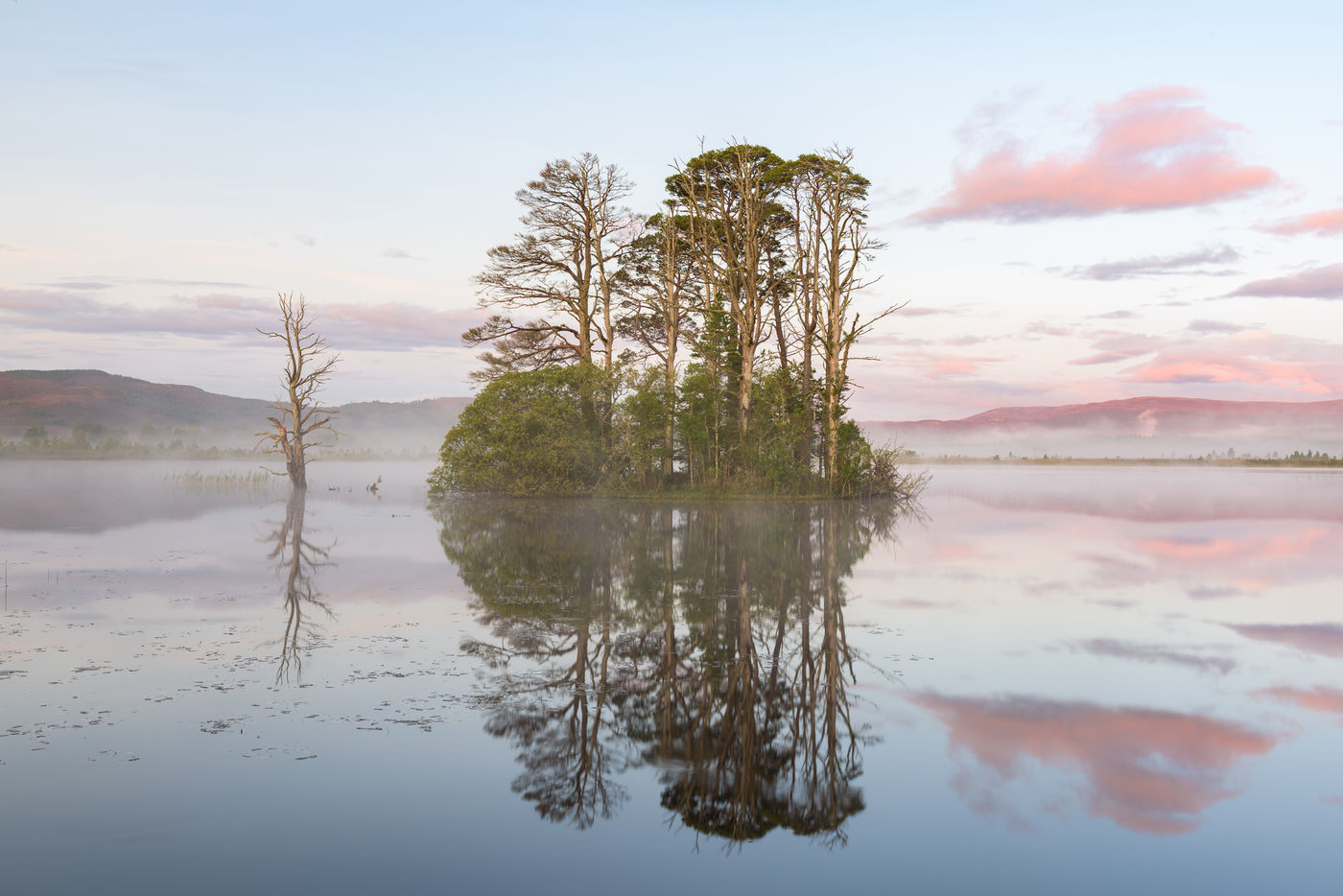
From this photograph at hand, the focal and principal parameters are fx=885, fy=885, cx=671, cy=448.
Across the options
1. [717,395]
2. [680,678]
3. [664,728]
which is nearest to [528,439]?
[717,395]

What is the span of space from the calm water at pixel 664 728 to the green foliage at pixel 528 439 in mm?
17404

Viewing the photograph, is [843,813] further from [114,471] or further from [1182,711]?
[114,471]

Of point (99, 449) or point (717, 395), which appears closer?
point (717, 395)

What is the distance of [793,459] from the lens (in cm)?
3234

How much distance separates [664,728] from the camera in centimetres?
652

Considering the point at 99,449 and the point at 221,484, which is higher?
the point at 99,449

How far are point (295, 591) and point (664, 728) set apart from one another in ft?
26.2

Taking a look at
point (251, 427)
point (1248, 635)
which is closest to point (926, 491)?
point (1248, 635)

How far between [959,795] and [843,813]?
788mm

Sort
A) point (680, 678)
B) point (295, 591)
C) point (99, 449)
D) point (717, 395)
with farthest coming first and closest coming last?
point (99, 449)
point (717, 395)
point (295, 591)
point (680, 678)

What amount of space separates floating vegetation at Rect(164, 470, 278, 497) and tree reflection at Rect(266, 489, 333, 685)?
14.5m

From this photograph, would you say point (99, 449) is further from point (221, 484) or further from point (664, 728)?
point (664, 728)

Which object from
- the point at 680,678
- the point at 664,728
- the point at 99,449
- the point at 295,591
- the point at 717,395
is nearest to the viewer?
the point at 664,728

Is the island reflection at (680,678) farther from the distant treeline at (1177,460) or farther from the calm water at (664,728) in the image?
the distant treeline at (1177,460)
